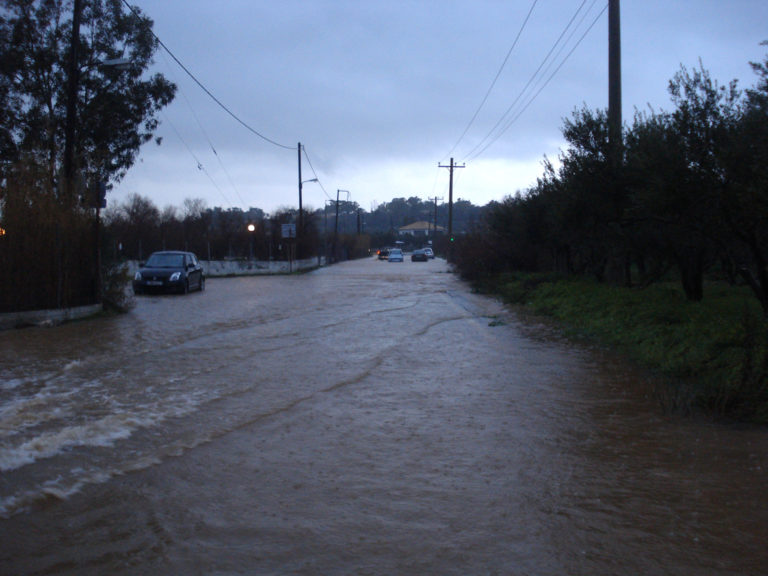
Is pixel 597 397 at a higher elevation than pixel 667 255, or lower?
lower

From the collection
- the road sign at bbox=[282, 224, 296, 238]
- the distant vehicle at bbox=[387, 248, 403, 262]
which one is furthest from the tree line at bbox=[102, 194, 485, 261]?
the distant vehicle at bbox=[387, 248, 403, 262]

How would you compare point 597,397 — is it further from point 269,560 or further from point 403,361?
point 269,560

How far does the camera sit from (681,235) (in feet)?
40.8

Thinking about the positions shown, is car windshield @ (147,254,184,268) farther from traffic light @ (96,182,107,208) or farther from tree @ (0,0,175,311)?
traffic light @ (96,182,107,208)

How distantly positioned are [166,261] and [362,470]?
73.0 feet

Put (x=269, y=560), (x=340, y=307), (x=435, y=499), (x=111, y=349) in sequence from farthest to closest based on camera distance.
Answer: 1. (x=340, y=307)
2. (x=111, y=349)
3. (x=435, y=499)
4. (x=269, y=560)

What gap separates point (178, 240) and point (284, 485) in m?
35.6

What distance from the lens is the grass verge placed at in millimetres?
7449

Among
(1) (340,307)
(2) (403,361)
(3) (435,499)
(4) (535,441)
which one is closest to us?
(3) (435,499)

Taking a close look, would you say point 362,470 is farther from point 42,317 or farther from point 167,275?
point 167,275

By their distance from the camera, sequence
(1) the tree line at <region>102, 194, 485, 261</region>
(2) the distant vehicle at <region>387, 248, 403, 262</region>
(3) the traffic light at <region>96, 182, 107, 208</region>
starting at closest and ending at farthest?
(3) the traffic light at <region>96, 182, 107, 208</region>
(1) the tree line at <region>102, 194, 485, 261</region>
(2) the distant vehicle at <region>387, 248, 403, 262</region>

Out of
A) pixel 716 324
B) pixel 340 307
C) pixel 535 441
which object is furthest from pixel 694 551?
pixel 340 307

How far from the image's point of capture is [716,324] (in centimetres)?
1038

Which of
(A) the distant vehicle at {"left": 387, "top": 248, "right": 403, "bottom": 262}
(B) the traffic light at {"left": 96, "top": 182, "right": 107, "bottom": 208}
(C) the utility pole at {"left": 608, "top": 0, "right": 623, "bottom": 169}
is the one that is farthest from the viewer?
(A) the distant vehicle at {"left": 387, "top": 248, "right": 403, "bottom": 262}
